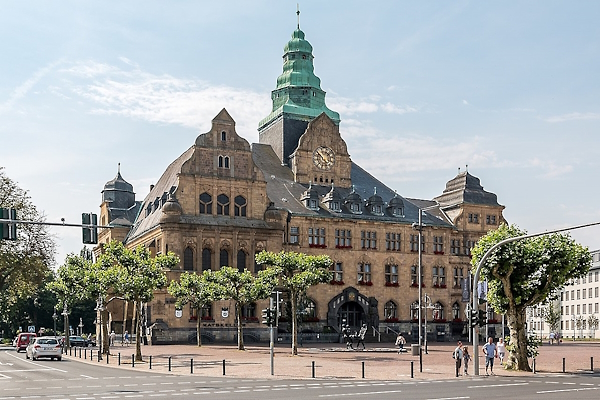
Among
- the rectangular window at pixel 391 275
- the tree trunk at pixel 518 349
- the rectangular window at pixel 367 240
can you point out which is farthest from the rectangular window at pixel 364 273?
the tree trunk at pixel 518 349

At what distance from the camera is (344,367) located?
45781 mm

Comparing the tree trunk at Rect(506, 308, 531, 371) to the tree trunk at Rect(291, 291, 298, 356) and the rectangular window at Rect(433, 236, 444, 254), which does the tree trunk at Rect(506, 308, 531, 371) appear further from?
the rectangular window at Rect(433, 236, 444, 254)

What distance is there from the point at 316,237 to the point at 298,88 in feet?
73.7

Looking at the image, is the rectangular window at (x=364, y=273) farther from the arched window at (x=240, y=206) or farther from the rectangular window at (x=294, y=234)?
the arched window at (x=240, y=206)

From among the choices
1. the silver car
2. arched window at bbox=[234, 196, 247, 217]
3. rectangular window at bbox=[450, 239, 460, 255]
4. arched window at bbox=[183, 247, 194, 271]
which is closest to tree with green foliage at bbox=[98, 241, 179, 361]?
the silver car

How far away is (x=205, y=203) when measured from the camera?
82688 mm

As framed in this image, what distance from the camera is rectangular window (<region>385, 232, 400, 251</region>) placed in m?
93.4

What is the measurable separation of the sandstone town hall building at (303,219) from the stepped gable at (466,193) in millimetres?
182

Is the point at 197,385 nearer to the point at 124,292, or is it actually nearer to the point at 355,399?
the point at 355,399

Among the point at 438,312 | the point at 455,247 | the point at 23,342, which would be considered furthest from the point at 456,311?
the point at 23,342

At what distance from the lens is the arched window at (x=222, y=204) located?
83438 millimetres

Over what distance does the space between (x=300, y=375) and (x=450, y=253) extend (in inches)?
2363

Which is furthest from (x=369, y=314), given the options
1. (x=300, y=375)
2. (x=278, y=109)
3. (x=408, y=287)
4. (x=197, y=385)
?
(x=197, y=385)

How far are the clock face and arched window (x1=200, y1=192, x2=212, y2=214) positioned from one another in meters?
17.8
